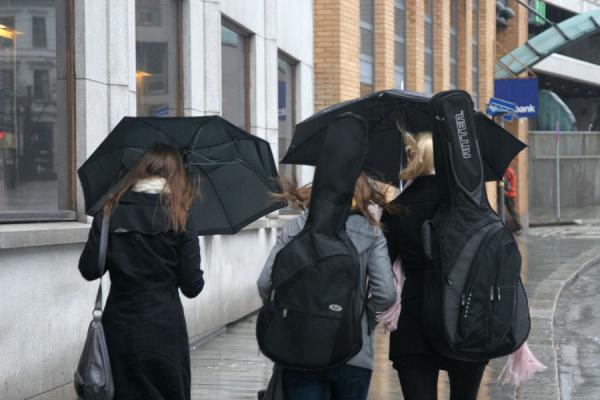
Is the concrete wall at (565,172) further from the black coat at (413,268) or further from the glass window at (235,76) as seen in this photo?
the black coat at (413,268)

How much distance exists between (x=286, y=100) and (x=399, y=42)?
6.17 meters

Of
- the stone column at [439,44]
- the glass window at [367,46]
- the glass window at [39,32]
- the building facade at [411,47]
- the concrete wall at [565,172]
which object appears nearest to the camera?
the glass window at [39,32]

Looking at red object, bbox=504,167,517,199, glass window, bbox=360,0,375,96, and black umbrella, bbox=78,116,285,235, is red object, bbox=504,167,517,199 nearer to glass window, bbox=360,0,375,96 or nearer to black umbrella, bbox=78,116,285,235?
glass window, bbox=360,0,375,96

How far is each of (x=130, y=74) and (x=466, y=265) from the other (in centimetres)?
497

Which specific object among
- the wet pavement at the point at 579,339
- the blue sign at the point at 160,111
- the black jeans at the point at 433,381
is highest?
the blue sign at the point at 160,111

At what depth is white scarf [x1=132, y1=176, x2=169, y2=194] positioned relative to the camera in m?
5.02

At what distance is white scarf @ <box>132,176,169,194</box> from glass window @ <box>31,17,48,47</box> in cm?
318

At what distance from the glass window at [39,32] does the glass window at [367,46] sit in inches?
418

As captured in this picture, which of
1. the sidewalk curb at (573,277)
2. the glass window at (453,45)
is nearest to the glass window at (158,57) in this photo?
the sidewalk curb at (573,277)

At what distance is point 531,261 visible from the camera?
20.2 metres

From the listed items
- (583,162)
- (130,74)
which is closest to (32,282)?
(130,74)

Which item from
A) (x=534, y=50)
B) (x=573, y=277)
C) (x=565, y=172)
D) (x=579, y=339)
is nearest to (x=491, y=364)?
(x=579, y=339)

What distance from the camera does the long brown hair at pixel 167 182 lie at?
16.4ft

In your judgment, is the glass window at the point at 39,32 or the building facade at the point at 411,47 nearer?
the glass window at the point at 39,32
